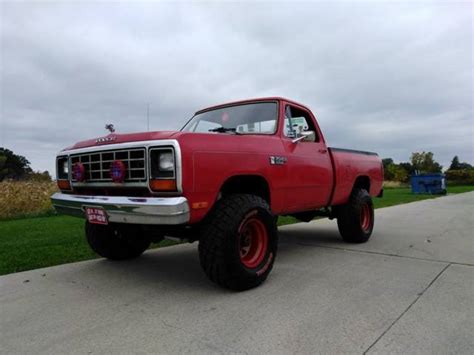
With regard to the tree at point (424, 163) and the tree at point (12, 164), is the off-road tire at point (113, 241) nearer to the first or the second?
the tree at point (12, 164)

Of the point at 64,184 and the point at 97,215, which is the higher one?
the point at 64,184

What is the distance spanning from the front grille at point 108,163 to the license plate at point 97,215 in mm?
319

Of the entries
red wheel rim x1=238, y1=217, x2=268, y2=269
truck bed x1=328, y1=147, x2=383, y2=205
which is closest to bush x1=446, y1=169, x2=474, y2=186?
truck bed x1=328, y1=147, x2=383, y2=205

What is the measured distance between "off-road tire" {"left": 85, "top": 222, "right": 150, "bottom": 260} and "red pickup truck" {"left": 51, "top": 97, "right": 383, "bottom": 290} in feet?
0.04

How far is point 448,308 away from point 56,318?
10.4 ft

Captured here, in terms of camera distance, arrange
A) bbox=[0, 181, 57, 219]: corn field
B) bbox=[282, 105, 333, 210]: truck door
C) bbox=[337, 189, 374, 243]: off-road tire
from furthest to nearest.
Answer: bbox=[0, 181, 57, 219]: corn field
bbox=[337, 189, 374, 243]: off-road tire
bbox=[282, 105, 333, 210]: truck door

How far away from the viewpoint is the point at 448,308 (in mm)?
3033

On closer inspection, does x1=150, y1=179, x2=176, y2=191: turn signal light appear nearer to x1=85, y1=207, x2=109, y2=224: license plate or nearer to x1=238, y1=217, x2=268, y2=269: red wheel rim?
x1=85, y1=207, x2=109, y2=224: license plate

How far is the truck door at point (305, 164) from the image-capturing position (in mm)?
4359

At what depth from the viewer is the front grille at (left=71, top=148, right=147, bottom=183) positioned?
127 inches

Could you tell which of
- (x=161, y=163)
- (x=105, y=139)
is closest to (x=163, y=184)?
(x=161, y=163)

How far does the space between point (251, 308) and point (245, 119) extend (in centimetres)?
239

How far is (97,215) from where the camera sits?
337cm

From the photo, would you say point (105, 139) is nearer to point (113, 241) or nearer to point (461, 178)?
point (113, 241)
